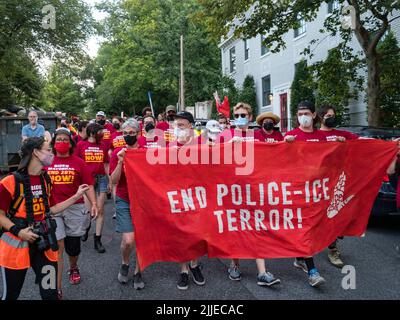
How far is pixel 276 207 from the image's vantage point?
15.5ft

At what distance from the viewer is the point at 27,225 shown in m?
3.31

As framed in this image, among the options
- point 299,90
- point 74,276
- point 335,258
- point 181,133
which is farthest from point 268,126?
point 299,90

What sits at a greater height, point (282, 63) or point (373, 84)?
point (282, 63)

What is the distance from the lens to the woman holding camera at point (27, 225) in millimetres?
3283

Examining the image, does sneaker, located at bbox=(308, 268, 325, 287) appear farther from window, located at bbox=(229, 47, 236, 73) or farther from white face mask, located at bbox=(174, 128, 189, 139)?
window, located at bbox=(229, 47, 236, 73)

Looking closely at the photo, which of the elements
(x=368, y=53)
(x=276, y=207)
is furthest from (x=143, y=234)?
(x=368, y=53)

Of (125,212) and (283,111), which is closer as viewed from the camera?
(125,212)

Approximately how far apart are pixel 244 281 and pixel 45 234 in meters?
2.40

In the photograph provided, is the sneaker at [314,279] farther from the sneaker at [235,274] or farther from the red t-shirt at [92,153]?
the red t-shirt at [92,153]

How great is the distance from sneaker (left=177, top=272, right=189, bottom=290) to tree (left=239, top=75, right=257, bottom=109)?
2173 cm

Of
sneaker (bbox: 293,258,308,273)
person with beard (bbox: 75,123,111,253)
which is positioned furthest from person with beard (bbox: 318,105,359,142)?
person with beard (bbox: 75,123,111,253)

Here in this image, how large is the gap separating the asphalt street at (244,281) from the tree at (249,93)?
2029 cm

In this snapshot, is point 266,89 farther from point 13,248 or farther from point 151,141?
point 13,248
